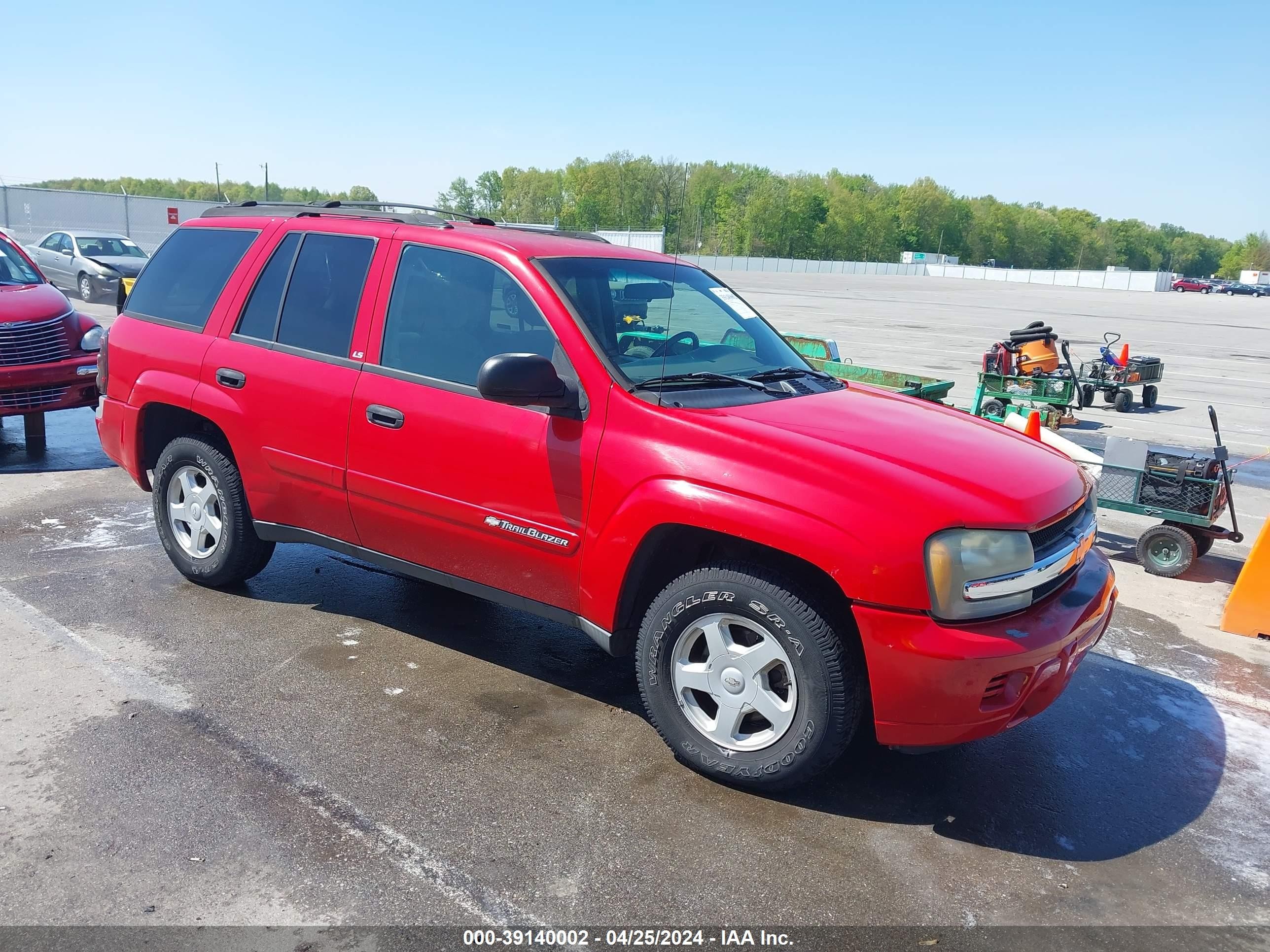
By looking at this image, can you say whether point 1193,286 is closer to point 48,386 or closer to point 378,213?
point 48,386

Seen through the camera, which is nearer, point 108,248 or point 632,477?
point 632,477

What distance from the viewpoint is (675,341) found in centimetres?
411

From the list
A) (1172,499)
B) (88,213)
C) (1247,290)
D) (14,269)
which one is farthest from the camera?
(1247,290)

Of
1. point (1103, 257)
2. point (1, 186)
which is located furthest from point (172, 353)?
point (1103, 257)

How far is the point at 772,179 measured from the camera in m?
121

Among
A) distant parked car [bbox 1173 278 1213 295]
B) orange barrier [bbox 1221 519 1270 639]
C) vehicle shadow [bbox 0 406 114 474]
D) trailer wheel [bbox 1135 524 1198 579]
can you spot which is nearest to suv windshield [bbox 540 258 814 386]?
orange barrier [bbox 1221 519 1270 639]

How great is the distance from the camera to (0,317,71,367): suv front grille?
7953 mm

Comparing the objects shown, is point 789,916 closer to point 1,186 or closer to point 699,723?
point 699,723

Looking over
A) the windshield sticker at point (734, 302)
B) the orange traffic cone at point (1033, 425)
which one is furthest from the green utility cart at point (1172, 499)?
the windshield sticker at point (734, 302)

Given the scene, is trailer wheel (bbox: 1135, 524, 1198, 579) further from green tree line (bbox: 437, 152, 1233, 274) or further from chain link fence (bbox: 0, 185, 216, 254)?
chain link fence (bbox: 0, 185, 216, 254)

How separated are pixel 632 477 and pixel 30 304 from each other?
23.1 feet

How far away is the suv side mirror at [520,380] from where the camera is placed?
11.6 ft

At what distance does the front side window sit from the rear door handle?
903mm

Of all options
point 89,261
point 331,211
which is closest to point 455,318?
point 331,211
